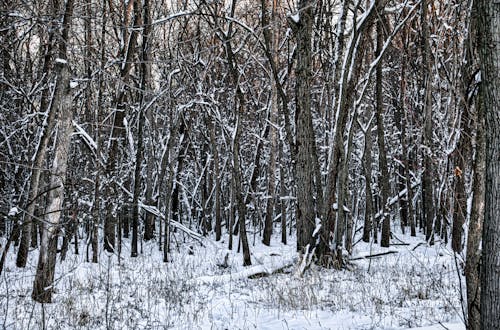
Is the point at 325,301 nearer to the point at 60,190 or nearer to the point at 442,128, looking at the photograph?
the point at 442,128

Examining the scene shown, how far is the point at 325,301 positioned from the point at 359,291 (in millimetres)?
907

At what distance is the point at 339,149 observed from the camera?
29.9 feet

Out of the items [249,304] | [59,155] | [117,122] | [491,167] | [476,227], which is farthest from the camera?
[117,122]

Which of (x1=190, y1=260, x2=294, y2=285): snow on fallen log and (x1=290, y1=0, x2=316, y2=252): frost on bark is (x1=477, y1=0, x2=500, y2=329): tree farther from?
(x1=290, y1=0, x2=316, y2=252): frost on bark

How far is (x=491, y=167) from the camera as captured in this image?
2826 mm

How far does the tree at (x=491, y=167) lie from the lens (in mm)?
2779

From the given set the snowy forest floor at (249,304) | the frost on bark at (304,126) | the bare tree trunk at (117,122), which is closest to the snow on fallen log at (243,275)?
the snowy forest floor at (249,304)

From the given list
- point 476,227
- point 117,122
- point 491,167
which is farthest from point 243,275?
point 117,122

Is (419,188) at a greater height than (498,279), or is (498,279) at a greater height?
(419,188)

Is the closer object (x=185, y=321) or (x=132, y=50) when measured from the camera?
(x=185, y=321)

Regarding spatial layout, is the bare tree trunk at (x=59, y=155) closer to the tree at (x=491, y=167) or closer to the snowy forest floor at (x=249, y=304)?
the snowy forest floor at (x=249, y=304)

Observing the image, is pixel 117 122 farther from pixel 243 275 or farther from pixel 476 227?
pixel 476 227

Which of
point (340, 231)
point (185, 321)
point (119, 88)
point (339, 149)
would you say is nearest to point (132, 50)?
point (119, 88)

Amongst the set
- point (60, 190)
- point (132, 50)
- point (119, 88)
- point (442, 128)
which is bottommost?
point (60, 190)
